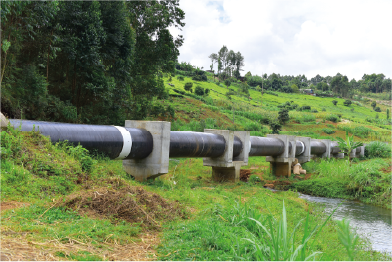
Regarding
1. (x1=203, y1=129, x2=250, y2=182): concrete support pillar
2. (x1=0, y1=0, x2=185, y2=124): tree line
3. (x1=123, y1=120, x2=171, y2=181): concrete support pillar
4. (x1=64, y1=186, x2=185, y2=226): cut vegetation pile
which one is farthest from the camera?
(x1=0, y1=0, x2=185, y2=124): tree line

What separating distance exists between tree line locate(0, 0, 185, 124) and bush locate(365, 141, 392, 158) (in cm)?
1634

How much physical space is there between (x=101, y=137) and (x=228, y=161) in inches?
199

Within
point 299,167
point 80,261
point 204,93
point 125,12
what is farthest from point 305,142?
point 204,93

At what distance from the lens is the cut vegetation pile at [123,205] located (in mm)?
3783

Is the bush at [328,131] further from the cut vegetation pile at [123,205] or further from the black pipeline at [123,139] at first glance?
the cut vegetation pile at [123,205]

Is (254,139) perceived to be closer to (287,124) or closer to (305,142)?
(305,142)

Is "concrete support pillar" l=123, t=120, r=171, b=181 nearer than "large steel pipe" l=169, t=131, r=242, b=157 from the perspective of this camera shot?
Yes

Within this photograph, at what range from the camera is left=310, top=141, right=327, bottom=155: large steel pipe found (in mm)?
17663

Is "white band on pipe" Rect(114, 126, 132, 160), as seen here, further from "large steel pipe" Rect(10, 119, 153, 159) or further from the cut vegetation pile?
the cut vegetation pile

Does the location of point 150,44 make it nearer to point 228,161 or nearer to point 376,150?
point 228,161

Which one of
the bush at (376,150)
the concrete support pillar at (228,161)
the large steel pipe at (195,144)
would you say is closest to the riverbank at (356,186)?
the concrete support pillar at (228,161)

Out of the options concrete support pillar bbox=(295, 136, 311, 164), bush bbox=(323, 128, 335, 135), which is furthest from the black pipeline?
bush bbox=(323, 128, 335, 135)

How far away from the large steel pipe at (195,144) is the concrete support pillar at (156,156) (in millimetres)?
604

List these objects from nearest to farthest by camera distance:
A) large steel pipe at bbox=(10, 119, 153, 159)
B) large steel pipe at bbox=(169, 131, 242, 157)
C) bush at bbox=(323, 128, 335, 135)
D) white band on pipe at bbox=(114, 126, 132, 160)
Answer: large steel pipe at bbox=(10, 119, 153, 159) → white band on pipe at bbox=(114, 126, 132, 160) → large steel pipe at bbox=(169, 131, 242, 157) → bush at bbox=(323, 128, 335, 135)
